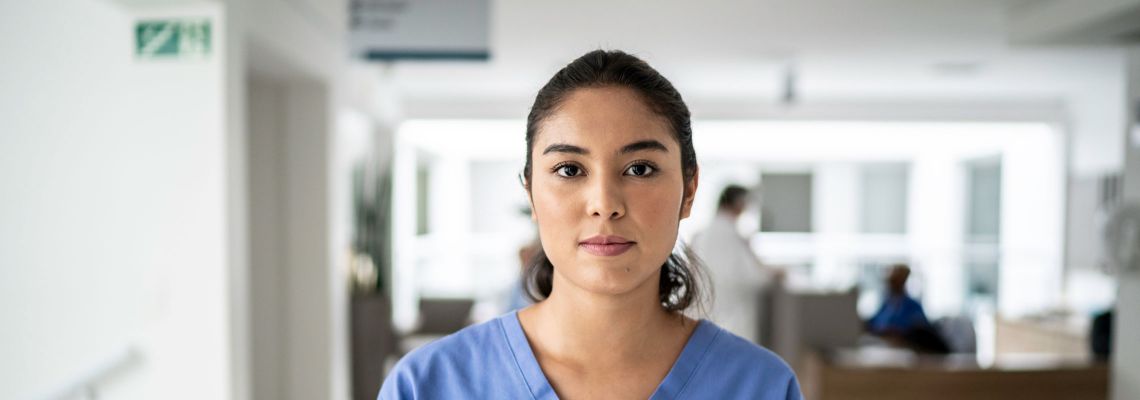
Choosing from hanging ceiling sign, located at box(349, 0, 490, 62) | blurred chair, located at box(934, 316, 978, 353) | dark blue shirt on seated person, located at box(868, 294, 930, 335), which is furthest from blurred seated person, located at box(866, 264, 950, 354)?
hanging ceiling sign, located at box(349, 0, 490, 62)

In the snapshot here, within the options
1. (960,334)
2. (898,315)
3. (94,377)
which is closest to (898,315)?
(898,315)

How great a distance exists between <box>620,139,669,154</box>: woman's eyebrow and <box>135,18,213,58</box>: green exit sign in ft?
7.94

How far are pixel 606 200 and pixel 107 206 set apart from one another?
8.32 feet

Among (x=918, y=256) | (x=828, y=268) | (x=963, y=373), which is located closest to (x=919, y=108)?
(x=918, y=256)

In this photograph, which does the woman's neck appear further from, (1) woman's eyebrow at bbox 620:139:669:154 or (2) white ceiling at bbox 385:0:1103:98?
(2) white ceiling at bbox 385:0:1103:98

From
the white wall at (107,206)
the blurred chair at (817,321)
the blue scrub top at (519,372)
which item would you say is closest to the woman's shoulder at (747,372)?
the blue scrub top at (519,372)

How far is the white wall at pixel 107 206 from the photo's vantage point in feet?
8.52

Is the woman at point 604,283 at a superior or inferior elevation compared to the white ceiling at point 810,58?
inferior

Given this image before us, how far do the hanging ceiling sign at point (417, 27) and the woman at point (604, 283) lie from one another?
242cm

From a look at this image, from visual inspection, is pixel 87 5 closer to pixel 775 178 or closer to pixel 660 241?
pixel 660 241

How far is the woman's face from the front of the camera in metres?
0.99

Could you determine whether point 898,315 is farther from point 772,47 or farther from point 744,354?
point 744,354

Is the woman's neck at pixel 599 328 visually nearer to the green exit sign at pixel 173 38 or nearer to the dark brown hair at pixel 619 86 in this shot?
the dark brown hair at pixel 619 86

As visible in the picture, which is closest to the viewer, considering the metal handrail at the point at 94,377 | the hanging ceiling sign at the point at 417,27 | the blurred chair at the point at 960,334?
the metal handrail at the point at 94,377
